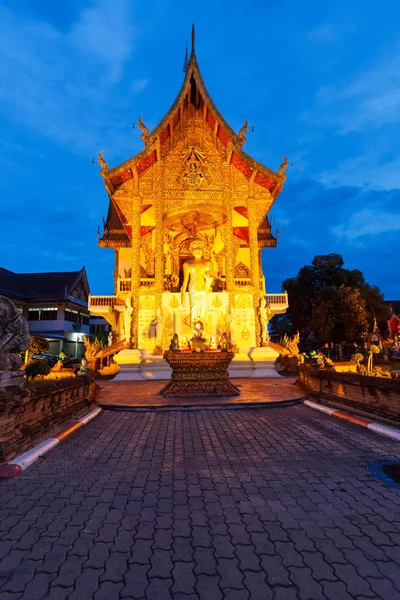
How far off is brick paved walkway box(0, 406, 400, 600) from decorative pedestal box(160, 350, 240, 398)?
15.1 feet

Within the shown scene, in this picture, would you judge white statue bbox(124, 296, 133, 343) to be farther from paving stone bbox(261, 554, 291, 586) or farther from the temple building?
paving stone bbox(261, 554, 291, 586)

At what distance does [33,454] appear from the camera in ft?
13.5

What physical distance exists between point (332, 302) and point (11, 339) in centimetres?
2594

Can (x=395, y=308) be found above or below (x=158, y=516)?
above

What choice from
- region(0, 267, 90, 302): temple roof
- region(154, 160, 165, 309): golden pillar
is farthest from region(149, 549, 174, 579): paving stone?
region(0, 267, 90, 302): temple roof

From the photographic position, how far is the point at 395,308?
4691cm

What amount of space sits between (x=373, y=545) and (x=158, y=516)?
1.54 metres

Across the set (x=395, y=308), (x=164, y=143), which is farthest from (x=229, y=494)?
(x=395, y=308)

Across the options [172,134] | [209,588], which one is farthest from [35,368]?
[172,134]

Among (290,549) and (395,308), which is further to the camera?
(395,308)

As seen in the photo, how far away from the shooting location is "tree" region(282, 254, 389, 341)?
2694cm

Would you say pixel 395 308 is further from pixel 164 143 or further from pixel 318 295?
pixel 164 143

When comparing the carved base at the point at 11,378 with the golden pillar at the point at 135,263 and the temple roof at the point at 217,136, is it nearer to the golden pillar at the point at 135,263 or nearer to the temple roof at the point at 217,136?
the golden pillar at the point at 135,263

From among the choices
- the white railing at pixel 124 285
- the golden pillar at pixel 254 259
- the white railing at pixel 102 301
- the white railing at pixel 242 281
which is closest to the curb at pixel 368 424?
the golden pillar at pixel 254 259
